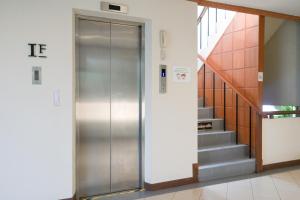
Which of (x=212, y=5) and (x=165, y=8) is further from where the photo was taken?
(x=212, y=5)

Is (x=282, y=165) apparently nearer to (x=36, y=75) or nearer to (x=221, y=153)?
(x=221, y=153)

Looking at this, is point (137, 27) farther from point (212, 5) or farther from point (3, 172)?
point (3, 172)

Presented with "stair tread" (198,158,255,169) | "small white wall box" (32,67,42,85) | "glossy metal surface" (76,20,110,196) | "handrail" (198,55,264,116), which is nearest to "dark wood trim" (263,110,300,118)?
"handrail" (198,55,264,116)

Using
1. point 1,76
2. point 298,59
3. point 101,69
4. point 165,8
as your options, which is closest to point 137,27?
point 165,8

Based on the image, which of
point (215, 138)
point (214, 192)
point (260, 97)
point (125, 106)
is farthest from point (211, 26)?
point (214, 192)

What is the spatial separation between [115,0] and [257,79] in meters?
2.78

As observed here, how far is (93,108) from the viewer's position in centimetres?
366

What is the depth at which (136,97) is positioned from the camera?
3932mm

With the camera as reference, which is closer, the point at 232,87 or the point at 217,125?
the point at 232,87

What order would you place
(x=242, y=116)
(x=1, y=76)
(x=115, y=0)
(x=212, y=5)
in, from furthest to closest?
(x=242, y=116), (x=212, y=5), (x=115, y=0), (x=1, y=76)

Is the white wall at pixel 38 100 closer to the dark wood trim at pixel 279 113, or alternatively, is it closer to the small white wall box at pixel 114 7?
the small white wall box at pixel 114 7

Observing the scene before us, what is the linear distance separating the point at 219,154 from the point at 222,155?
0.23 feet

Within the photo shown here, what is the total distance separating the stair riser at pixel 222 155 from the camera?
4.51 meters

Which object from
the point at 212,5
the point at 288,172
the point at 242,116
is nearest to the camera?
the point at 212,5
